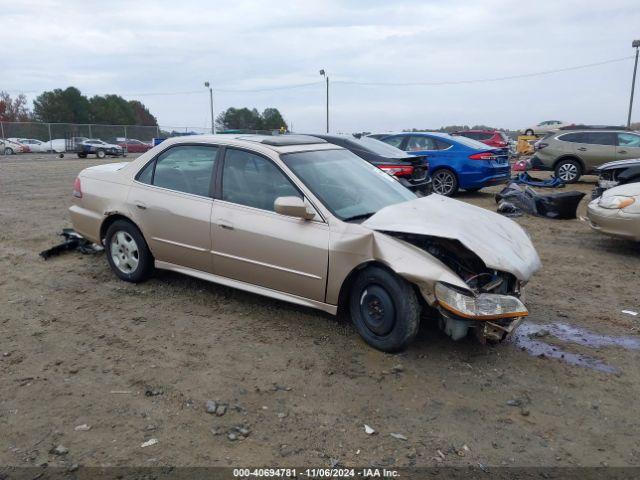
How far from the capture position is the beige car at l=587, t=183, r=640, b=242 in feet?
22.0

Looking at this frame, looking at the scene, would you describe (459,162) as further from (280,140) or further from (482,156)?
(280,140)

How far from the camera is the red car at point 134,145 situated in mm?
40469

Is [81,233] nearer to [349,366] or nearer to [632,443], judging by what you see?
[349,366]

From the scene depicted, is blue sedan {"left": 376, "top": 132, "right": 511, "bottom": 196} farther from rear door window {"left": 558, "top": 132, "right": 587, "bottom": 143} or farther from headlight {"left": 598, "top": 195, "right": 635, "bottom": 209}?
headlight {"left": 598, "top": 195, "right": 635, "bottom": 209}

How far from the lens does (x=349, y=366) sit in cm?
380

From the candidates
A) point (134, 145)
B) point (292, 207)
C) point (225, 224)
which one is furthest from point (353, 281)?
point (134, 145)

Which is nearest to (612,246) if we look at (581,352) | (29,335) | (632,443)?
(581,352)

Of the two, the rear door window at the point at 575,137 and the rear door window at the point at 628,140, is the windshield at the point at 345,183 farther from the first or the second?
the rear door window at the point at 628,140

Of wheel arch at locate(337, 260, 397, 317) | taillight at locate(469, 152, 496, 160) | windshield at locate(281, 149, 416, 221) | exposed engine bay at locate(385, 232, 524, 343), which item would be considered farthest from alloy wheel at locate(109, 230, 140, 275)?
taillight at locate(469, 152, 496, 160)

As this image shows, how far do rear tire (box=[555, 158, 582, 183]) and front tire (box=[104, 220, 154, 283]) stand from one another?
1325cm

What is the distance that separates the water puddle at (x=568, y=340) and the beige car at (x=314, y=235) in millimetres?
500

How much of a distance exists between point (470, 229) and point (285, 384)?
179 cm

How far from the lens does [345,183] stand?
4.67 metres

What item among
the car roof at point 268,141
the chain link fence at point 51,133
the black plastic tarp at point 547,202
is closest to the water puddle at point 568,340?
the car roof at point 268,141
